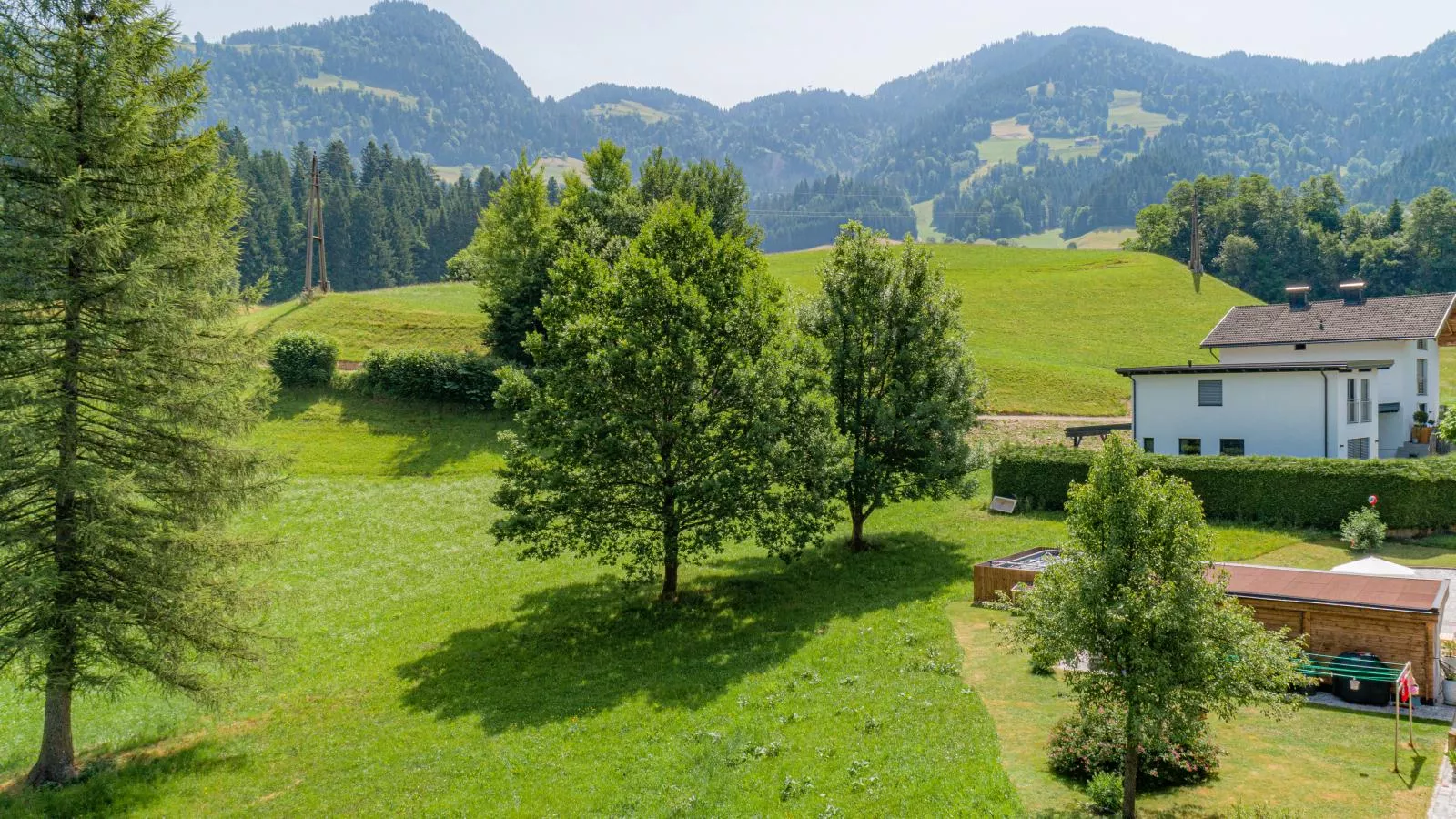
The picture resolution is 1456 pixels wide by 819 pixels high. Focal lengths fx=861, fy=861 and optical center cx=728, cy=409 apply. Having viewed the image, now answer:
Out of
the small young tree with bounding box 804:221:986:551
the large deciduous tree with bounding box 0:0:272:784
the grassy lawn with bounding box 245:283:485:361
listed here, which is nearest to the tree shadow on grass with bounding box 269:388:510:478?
the grassy lawn with bounding box 245:283:485:361

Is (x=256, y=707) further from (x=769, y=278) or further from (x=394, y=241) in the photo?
(x=394, y=241)

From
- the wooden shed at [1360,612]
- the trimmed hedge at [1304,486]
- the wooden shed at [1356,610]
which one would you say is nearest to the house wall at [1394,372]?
the trimmed hedge at [1304,486]

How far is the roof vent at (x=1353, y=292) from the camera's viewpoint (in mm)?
50906

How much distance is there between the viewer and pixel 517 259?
2132 inches

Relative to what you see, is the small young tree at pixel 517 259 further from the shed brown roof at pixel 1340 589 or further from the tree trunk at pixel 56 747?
the shed brown roof at pixel 1340 589

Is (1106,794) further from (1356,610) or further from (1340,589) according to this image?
(1340,589)

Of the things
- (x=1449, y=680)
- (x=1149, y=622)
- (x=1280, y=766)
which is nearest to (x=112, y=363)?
(x=1149, y=622)

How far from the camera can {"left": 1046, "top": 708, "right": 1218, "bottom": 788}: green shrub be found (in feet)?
48.2

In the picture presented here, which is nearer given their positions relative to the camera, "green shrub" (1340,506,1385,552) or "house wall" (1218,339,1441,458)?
"green shrub" (1340,506,1385,552)

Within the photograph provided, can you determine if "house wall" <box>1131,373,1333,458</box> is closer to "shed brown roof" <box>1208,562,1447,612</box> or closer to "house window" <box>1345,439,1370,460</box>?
"house window" <box>1345,439,1370,460</box>

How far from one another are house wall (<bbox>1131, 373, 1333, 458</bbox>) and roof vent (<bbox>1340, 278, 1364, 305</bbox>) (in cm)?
1454

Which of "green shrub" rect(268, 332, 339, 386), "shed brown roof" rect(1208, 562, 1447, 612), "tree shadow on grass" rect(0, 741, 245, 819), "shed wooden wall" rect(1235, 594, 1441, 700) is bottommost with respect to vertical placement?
"tree shadow on grass" rect(0, 741, 245, 819)

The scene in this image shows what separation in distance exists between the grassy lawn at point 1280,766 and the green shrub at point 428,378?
37757 mm

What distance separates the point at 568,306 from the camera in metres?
27.7
